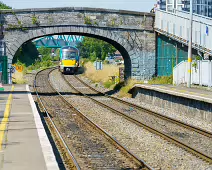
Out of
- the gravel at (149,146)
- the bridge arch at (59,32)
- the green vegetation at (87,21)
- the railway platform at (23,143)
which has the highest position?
the green vegetation at (87,21)

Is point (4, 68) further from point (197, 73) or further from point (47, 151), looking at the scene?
point (47, 151)

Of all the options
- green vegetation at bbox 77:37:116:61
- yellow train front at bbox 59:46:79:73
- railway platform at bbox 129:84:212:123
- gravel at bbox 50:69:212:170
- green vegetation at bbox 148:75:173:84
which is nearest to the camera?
gravel at bbox 50:69:212:170

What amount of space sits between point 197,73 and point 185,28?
199 inches

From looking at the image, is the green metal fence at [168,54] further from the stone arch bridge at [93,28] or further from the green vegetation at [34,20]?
the green vegetation at [34,20]

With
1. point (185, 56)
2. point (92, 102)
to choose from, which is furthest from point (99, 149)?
point (185, 56)

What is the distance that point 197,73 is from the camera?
1109 inches

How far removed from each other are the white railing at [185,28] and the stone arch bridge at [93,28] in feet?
3.62

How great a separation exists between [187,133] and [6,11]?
20.8m

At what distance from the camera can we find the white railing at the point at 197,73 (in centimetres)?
2617

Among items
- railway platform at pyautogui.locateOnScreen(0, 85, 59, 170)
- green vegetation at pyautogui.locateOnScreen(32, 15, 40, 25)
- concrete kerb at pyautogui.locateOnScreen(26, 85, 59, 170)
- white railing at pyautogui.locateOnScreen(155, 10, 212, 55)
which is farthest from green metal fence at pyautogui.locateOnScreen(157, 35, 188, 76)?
concrete kerb at pyautogui.locateOnScreen(26, 85, 59, 170)

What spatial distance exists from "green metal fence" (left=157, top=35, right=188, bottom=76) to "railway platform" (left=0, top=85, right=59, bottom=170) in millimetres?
17080

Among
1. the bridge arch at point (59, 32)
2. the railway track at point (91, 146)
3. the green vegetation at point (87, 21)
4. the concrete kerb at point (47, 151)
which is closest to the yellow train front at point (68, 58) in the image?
the bridge arch at point (59, 32)

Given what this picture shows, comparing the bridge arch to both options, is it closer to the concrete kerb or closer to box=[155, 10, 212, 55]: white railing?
box=[155, 10, 212, 55]: white railing

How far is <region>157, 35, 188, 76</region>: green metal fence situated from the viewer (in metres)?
33.9
